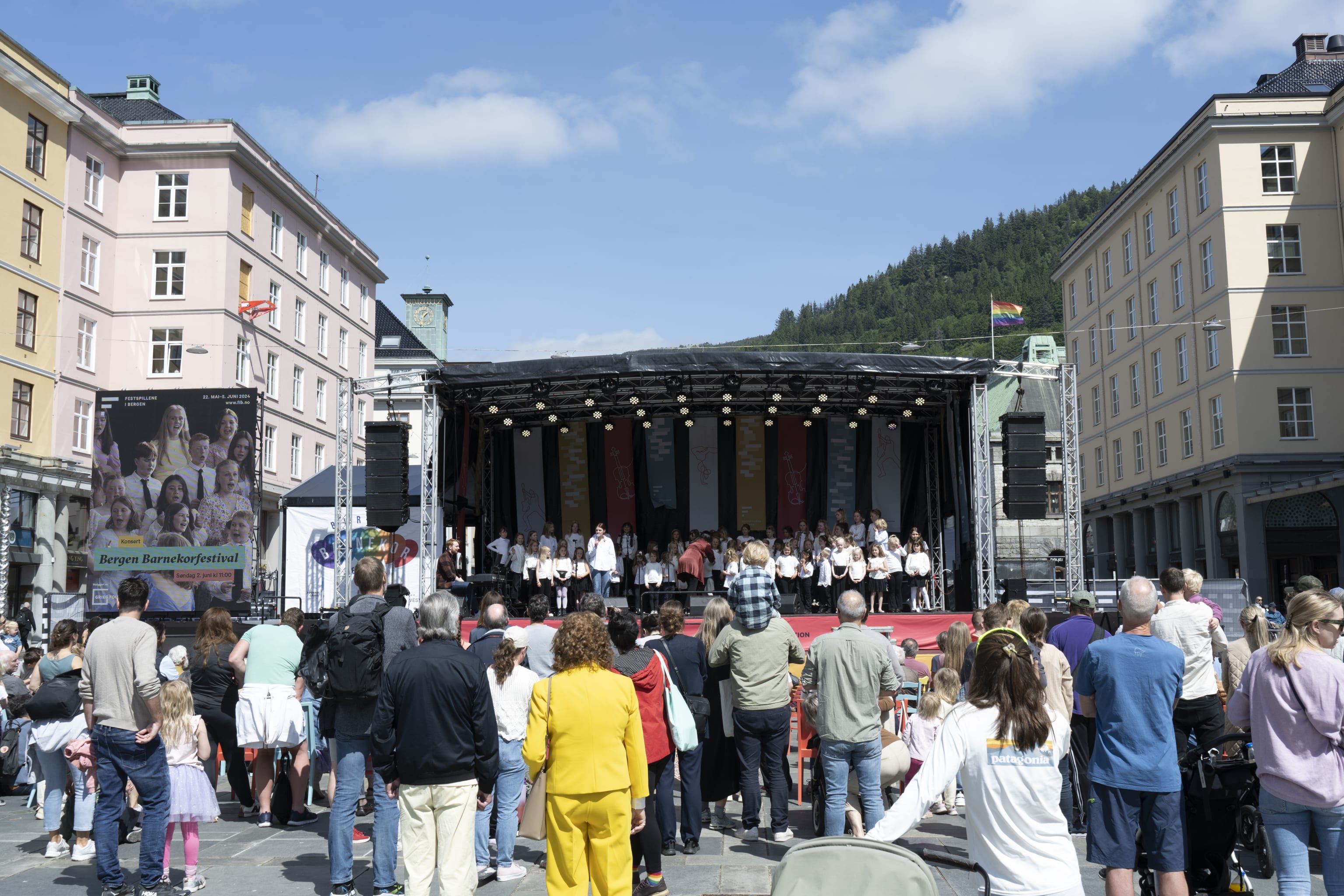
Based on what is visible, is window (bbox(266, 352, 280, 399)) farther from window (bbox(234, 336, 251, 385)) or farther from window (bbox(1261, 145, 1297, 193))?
window (bbox(1261, 145, 1297, 193))

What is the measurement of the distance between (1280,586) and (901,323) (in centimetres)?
4999

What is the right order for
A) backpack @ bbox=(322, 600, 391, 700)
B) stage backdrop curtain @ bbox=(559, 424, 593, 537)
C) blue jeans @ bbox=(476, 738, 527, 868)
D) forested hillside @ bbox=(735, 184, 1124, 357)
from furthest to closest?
1. forested hillside @ bbox=(735, 184, 1124, 357)
2. stage backdrop curtain @ bbox=(559, 424, 593, 537)
3. blue jeans @ bbox=(476, 738, 527, 868)
4. backpack @ bbox=(322, 600, 391, 700)

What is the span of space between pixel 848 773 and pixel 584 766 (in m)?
2.63

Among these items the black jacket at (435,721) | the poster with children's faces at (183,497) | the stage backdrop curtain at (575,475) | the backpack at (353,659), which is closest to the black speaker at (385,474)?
the stage backdrop curtain at (575,475)

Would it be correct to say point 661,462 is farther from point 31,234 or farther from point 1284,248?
point 1284,248

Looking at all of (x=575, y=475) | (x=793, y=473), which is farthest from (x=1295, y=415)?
(x=575, y=475)

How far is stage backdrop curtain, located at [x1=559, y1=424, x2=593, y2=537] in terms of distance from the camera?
2167 cm

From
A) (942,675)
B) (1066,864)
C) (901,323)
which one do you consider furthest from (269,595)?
(901,323)

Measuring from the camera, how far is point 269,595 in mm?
20922

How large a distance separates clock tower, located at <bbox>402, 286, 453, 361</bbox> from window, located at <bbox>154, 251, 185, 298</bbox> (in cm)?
2079

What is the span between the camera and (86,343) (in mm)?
33406

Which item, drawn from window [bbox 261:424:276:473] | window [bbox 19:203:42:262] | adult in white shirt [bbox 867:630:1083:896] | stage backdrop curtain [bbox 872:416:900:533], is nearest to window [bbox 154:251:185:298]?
window [bbox 19:203:42:262]

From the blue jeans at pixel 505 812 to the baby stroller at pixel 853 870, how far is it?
395 centimetres

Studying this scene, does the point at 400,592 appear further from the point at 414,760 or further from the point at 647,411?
the point at 647,411
